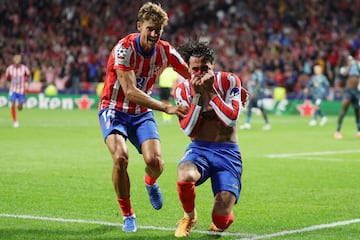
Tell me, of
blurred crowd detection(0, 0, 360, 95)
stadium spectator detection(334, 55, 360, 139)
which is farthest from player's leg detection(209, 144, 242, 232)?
blurred crowd detection(0, 0, 360, 95)

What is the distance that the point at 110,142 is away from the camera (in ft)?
26.6

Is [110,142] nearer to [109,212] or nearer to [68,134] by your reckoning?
[109,212]

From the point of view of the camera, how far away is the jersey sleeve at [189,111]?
7605mm

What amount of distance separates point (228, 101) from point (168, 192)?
3346mm

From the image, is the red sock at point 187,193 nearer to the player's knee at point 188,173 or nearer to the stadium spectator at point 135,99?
the player's knee at point 188,173

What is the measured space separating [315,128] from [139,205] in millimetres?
17202

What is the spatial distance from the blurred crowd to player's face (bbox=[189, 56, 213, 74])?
2744 cm

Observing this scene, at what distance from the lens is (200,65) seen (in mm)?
7574

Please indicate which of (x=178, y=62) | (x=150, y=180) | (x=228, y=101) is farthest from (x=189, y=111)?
(x=150, y=180)

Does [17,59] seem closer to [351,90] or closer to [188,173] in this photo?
[351,90]

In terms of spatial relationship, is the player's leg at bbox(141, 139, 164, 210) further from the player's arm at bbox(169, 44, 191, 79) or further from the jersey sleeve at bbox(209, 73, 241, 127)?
the jersey sleeve at bbox(209, 73, 241, 127)

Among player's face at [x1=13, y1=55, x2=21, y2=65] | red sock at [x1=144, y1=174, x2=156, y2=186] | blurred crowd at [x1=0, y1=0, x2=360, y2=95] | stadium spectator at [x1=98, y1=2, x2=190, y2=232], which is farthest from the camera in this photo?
blurred crowd at [x1=0, y1=0, x2=360, y2=95]

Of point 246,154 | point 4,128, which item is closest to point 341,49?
point 4,128

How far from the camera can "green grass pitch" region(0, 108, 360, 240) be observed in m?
7.96
